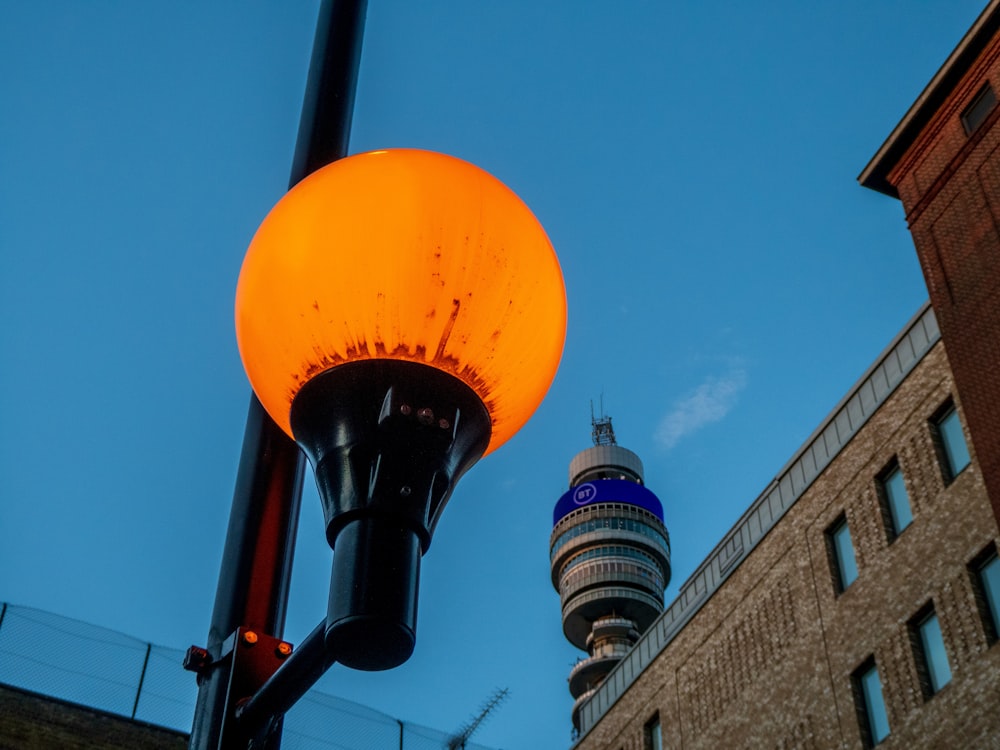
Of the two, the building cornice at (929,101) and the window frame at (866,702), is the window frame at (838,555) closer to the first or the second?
the window frame at (866,702)

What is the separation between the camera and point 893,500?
2628 centimetres

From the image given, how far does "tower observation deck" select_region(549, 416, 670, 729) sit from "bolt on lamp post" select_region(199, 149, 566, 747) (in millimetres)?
87879

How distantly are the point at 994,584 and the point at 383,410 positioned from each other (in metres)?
21.9

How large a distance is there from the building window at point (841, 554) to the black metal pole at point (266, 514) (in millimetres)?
25033

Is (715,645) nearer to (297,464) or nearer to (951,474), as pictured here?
(951,474)

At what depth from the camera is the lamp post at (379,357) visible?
2.39 m

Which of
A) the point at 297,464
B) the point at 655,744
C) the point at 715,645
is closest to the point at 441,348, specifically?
the point at 297,464

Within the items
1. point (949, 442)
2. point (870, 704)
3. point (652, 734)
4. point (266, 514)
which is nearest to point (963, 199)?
point (949, 442)

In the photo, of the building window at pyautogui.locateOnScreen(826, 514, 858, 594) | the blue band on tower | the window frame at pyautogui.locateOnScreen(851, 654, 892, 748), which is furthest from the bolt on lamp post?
the blue band on tower

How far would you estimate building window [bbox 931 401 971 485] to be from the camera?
2422 centimetres

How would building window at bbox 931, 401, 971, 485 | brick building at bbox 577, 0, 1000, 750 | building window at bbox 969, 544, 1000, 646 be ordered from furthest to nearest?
building window at bbox 931, 401, 971, 485, building window at bbox 969, 544, 1000, 646, brick building at bbox 577, 0, 1000, 750

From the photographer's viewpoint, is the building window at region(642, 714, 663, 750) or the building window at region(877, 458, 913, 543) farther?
the building window at region(642, 714, 663, 750)

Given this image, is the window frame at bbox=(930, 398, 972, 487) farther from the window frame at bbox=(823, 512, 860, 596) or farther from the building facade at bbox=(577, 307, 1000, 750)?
the window frame at bbox=(823, 512, 860, 596)

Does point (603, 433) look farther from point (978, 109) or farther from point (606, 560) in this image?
point (978, 109)
